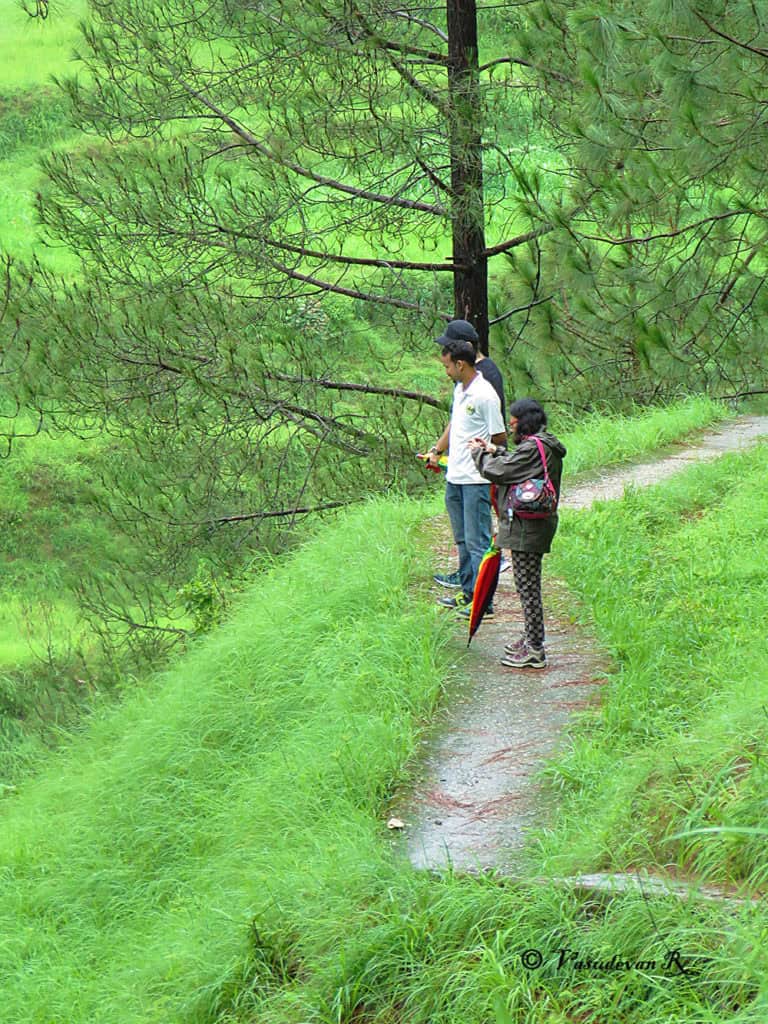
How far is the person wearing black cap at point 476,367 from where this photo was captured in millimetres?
6043

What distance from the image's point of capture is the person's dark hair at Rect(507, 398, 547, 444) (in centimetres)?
539

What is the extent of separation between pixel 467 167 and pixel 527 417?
16.0 feet

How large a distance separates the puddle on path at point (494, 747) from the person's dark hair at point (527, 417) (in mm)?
1096

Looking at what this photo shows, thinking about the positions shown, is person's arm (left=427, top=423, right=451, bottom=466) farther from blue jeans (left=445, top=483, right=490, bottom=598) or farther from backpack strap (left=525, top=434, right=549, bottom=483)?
backpack strap (left=525, top=434, right=549, bottom=483)

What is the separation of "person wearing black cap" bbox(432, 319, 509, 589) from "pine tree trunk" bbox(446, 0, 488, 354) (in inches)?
131

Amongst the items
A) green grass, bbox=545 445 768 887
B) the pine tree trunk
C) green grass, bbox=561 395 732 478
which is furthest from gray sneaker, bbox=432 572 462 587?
the pine tree trunk

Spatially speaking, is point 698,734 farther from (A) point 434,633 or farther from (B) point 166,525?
(B) point 166,525

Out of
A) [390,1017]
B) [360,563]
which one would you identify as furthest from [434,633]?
[390,1017]

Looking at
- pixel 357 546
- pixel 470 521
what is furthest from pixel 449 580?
pixel 357 546

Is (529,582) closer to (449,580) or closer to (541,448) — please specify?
(541,448)

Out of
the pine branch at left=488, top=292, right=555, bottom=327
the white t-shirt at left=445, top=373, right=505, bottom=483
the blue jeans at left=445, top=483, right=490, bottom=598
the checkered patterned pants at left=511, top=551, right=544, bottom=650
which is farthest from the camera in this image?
the pine branch at left=488, top=292, right=555, bottom=327

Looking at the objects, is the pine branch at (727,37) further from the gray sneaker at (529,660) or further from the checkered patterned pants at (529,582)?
the gray sneaker at (529,660)

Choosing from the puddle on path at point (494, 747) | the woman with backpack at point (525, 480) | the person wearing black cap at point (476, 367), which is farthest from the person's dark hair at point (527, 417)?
the puddle on path at point (494, 747)

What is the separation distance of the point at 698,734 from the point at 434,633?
191cm
